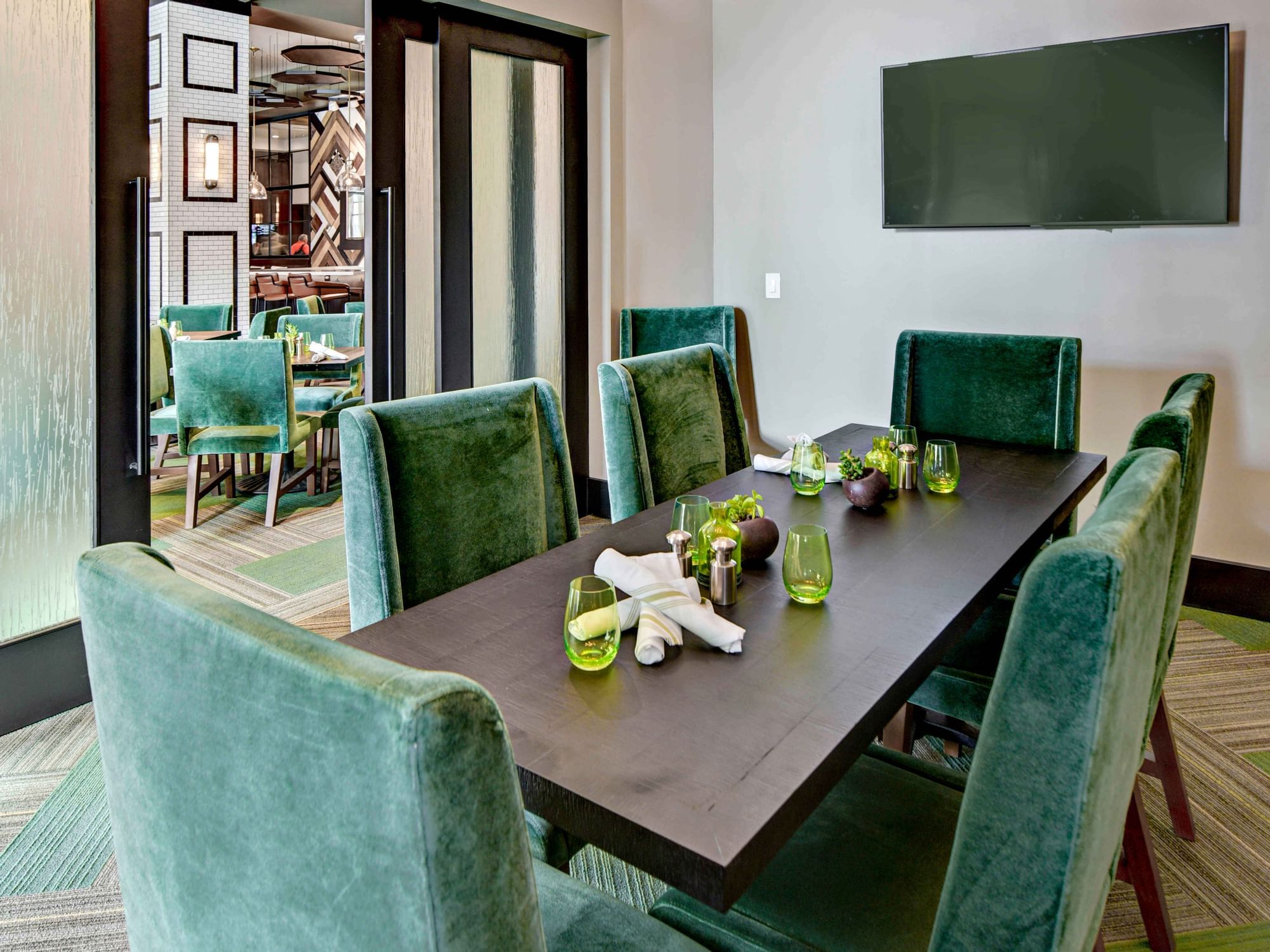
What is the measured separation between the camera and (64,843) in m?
1.97

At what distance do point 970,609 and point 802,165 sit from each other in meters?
3.06

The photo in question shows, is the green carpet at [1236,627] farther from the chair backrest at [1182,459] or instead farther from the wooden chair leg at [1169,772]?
the chair backrest at [1182,459]

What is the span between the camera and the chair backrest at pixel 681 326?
4.17 meters

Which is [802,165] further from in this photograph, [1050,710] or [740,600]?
[1050,710]

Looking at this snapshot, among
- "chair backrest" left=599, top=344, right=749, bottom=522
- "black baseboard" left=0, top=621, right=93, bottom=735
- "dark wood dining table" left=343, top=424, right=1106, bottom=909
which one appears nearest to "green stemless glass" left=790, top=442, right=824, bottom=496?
"dark wood dining table" left=343, top=424, right=1106, bottom=909

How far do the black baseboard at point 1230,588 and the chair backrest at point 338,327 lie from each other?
496cm

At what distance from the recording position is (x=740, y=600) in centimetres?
138

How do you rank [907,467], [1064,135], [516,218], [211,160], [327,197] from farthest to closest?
[327,197] → [211,160] → [516,218] → [1064,135] → [907,467]

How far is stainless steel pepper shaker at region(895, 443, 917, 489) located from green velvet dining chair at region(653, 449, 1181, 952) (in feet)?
3.35

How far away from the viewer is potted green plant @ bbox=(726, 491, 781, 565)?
1.50m

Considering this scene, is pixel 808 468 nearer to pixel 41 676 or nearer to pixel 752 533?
pixel 752 533

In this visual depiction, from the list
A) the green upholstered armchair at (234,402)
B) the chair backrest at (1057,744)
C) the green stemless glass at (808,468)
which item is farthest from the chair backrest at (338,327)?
the chair backrest at (1057,744)

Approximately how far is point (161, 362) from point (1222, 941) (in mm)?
5579

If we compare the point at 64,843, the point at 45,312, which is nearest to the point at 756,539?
the point at 64,843
